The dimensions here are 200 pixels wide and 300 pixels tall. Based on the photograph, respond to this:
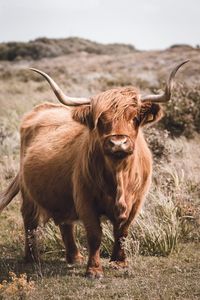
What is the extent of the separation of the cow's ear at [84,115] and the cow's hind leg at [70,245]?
1.63 m

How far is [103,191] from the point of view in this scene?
532cm

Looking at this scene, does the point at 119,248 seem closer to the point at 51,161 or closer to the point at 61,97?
the point at 51,161

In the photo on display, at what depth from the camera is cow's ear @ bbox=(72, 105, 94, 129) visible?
5.18 m

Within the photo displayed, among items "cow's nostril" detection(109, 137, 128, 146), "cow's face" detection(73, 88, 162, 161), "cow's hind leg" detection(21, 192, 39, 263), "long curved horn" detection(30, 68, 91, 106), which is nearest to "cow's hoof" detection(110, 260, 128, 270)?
"cow's hind leg" detection(21, 192, 39, 263)

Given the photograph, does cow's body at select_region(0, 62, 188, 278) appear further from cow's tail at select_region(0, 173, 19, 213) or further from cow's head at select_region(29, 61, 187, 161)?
cow's tail at select_region(0, 173, 19, 213)

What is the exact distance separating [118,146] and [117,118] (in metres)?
0.32

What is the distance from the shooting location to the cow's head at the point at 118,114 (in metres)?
4.76

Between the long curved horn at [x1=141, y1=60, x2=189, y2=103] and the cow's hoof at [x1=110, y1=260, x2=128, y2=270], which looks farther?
the cow's hoof at [x1=110, y1=260, x2=128, y2=270]

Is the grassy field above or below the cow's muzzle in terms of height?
below

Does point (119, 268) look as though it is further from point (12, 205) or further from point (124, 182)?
point (12, 205)

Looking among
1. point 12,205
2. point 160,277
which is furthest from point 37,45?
point 160,277

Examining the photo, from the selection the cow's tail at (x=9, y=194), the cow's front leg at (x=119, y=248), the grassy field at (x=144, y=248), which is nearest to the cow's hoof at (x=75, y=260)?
the grassy field at (x=144, y=248)

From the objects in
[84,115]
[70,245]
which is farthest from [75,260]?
[84,115]

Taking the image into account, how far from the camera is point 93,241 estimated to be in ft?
17.8
